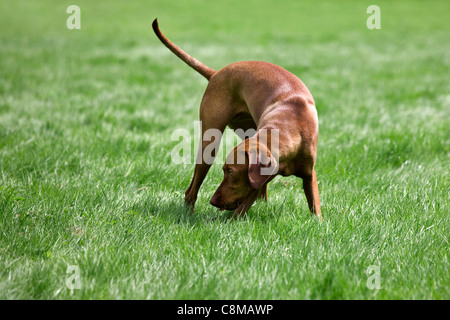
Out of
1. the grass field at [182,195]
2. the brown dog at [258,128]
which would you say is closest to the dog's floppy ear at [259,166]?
the brown dog at [258,128]

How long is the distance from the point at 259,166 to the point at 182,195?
1.19 meters

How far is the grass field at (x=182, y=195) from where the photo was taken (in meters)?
2.50

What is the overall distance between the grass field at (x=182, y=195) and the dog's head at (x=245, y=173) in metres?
0.15

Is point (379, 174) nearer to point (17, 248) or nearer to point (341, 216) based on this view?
point (341, 216)

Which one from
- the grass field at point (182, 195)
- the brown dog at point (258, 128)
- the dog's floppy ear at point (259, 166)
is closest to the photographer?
the grass field at point (182, 195)

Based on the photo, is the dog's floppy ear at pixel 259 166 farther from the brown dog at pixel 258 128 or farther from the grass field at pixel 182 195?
the grass field at pixel 182 195

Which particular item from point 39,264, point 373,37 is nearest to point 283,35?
point 373,37

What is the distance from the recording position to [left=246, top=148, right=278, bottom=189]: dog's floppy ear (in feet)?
9.42

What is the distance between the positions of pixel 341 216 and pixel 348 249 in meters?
0.54

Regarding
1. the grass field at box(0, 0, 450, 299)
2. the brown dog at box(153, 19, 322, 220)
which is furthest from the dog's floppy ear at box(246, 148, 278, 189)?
the grass field at box(0, 0, 450, 299)

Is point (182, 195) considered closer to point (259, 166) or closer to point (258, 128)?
point (258, 128)

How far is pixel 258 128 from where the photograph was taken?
10.7 ft

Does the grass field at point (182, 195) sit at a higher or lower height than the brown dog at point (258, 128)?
lower

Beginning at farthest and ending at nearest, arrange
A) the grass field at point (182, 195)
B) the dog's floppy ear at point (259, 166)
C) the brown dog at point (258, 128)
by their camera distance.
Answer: the brown dog at point (258, 128) → the dog's floppy ear at point (259, 166) → the grass field at point (182, 195)
